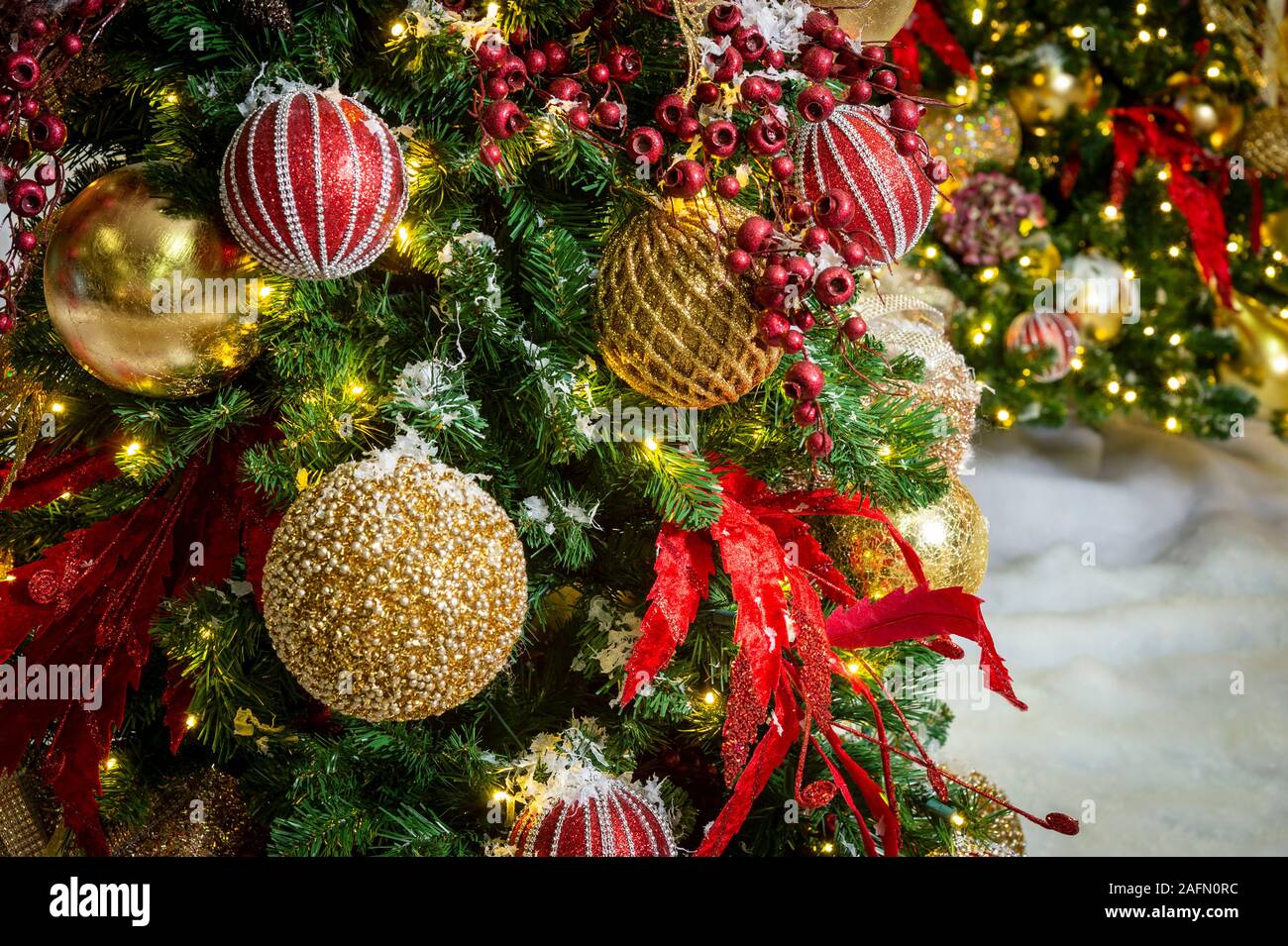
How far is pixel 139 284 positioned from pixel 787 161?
0.37m

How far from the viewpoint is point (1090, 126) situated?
1574 mm

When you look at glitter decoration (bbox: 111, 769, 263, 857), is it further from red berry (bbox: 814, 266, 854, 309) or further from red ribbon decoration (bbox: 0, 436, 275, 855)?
red berry (bbox: 814, 266, 854, 309)

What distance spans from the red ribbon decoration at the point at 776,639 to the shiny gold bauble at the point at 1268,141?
1.30 meters

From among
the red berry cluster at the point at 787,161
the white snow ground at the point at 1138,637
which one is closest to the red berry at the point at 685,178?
the red berry cluster at the point at 787,161

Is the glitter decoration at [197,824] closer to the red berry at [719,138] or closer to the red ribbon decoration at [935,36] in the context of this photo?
the red berry at [719,138]

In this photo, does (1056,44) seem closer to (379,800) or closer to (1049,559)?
(1049,559)

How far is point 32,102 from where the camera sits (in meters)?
0.55

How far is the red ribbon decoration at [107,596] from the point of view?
67cm

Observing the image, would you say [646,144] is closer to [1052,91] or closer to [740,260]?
[740,260]

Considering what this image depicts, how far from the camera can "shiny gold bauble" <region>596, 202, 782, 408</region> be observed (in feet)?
1.86

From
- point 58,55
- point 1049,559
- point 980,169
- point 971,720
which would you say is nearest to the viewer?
point 58,55

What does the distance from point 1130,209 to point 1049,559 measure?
621 mm

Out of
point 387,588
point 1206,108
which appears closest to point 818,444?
point 387,588
